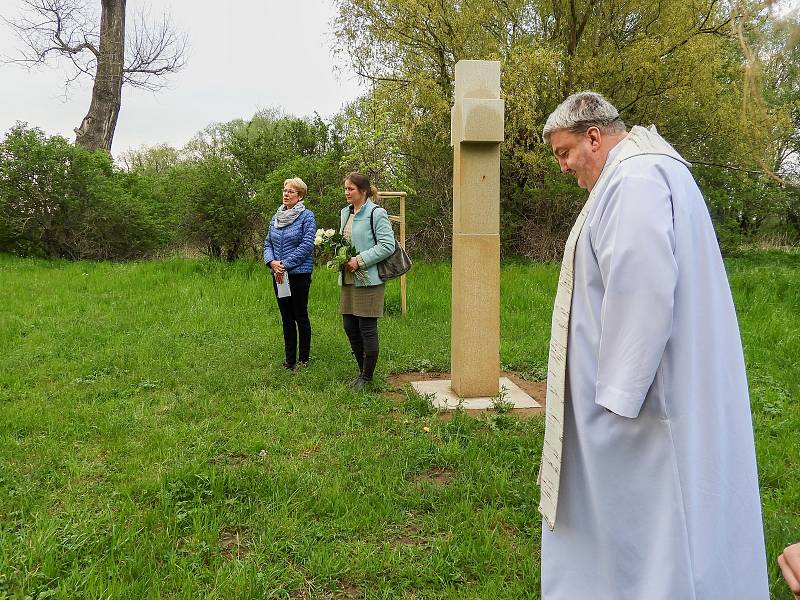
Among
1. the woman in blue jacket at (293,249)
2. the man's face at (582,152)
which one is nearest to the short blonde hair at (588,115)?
the man's face at (582,152)

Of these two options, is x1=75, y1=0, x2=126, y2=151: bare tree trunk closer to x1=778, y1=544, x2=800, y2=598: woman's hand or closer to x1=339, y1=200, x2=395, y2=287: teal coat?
x1=339, y1=200, x2=395, y2=287: teal coat

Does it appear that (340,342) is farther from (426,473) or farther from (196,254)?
(196,254)

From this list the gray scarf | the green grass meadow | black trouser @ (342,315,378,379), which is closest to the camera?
the green grass meadow

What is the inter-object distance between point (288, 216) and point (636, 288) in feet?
16.4

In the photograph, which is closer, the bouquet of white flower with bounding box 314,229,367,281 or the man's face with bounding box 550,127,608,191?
the man's face with bounding box 550,127,608,191

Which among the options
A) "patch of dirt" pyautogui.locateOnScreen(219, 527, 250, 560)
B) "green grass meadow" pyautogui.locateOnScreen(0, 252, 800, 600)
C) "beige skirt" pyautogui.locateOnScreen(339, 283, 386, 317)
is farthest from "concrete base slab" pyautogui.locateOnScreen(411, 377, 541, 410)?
"patch of dirt" pyautogui.locateOnScreen(219, 527, 250, 560)

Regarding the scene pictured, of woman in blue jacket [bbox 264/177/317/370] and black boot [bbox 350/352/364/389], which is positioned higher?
woman in blue jacket [bbox 264/177/317/370]

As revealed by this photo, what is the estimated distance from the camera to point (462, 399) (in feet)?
19.1

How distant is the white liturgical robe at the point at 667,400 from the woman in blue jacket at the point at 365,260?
363 cm

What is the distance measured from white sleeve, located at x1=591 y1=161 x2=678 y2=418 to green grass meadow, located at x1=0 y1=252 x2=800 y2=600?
1466mm

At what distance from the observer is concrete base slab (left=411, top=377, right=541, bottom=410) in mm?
5695

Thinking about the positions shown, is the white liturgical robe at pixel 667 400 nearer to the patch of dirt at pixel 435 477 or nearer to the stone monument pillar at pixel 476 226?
the patch of dirt at pixel 435 477

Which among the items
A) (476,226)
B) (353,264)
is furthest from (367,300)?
(476,226)

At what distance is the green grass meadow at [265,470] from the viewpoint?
3137 mm
